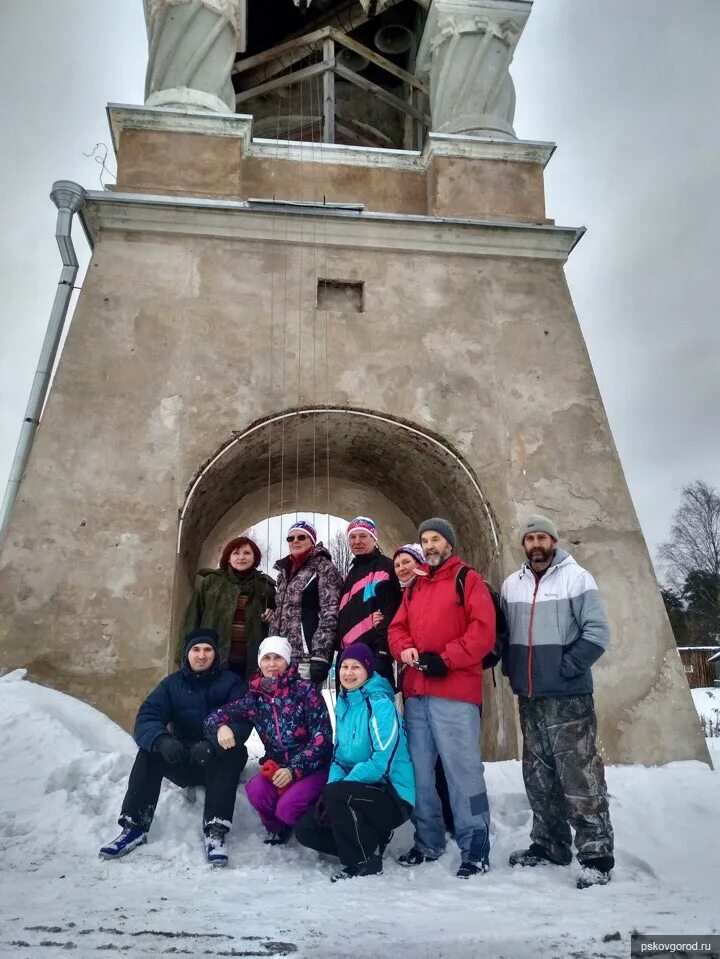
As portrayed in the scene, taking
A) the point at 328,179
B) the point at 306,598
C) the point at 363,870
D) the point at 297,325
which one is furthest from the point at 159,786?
the point at 328,179

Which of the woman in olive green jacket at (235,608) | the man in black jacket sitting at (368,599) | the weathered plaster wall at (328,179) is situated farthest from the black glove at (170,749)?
the weathered plaster wall at (328,179)

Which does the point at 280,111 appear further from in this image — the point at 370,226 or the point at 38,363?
the point at 38,363

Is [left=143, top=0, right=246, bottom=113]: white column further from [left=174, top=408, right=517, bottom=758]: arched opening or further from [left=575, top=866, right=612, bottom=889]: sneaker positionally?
[left=575, top=866, right=612, bottom=889]: sneaker

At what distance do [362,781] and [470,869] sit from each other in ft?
2.05

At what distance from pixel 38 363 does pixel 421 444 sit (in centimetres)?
356

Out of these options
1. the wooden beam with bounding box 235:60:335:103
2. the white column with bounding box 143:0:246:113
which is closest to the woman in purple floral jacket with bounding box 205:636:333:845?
the white column with bounding box 143:0:246:113

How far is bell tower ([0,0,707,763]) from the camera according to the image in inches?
225

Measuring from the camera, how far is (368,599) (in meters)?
4.25

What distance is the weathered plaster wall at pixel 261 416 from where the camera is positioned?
558 cm

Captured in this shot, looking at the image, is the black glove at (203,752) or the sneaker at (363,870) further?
the black glove at (203,752)

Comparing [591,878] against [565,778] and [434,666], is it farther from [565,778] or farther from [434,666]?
[434,666]

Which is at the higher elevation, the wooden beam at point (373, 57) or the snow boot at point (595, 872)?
the wooden beam at point (373, 57)

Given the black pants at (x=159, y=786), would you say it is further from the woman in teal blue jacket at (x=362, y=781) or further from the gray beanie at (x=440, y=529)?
the gray beanie at (x=440, y=529)

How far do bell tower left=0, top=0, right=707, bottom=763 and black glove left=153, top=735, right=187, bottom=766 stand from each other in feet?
6.17
